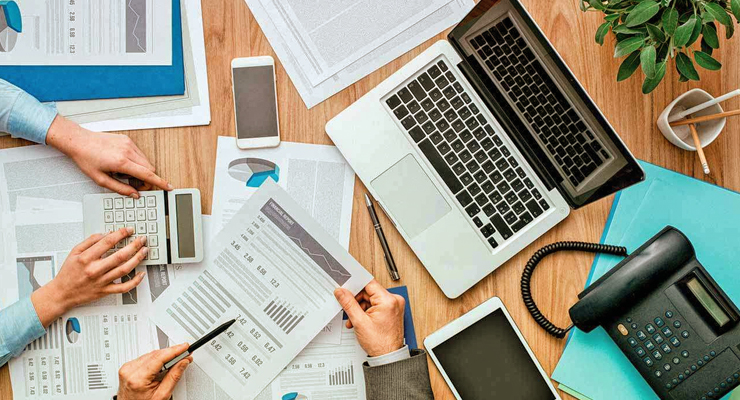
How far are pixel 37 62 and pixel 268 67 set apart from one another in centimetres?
39

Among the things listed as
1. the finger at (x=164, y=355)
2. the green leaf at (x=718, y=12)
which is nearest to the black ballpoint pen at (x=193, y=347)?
the finger at (x=164, y=355)

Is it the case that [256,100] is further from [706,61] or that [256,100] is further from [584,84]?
[706,61]

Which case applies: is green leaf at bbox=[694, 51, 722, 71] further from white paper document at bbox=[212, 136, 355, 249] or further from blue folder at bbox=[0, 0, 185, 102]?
blue folder at bbox=[0, 0, 185, 102]

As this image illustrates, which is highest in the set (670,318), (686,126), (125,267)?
(686,126)

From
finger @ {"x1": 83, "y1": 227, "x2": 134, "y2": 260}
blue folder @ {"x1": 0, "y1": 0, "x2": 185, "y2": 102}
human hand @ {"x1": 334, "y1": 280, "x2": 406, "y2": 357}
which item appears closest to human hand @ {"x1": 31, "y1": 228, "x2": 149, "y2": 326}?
finger @ {"x1": 83, "y1": 227, "x2": 134, "y2": 260}

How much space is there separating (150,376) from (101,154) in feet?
1.24

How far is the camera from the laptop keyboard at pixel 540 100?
0.82 meters

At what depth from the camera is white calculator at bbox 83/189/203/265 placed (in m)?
0.90

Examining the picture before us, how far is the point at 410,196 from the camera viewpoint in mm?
912

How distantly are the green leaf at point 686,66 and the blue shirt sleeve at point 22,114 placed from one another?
1017 mm

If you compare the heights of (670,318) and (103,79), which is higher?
(103,79)

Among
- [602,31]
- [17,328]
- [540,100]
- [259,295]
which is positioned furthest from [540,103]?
[17,328]

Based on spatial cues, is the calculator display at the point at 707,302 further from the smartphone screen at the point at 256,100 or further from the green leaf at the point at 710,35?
the smartphone screen at the point at 256,100

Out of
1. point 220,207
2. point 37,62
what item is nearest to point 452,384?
point 220,207
